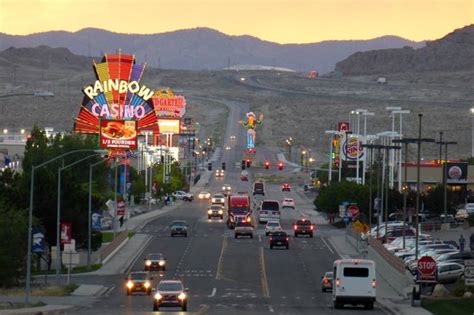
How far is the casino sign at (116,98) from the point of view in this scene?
5851 inches

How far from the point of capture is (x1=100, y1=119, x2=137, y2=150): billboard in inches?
5630

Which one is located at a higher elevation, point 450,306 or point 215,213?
point 215,213

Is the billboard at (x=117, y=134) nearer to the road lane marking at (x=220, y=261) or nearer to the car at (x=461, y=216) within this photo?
the road lane marking at (x=220, y=261)

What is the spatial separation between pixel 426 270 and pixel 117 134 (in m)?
84.8

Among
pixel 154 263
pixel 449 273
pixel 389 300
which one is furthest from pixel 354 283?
pixel 154 263

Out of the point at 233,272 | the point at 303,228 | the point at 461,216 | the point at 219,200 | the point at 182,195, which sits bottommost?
the point at 233,272

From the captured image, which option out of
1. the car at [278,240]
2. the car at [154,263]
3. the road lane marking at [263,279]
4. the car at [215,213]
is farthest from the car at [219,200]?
the car at [154,263]

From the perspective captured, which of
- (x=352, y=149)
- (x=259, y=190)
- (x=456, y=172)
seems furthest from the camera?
(x=259, y=190)

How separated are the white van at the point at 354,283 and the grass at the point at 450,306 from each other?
2704mm

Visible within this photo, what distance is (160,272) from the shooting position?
269ft

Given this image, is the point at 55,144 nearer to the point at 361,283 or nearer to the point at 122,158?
the point at 122,158

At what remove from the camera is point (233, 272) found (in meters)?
82.5

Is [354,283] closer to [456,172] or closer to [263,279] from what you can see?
[263,279]

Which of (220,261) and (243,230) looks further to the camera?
(243,230)
